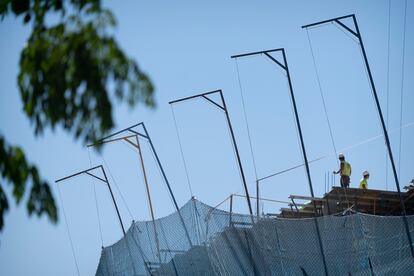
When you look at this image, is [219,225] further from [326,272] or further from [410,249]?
[410,249]

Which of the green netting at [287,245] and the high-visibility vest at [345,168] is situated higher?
the high-visibility vest at [345,168]

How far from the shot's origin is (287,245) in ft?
48.2

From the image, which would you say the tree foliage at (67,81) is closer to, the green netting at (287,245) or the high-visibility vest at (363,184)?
the green netting at (287,245)

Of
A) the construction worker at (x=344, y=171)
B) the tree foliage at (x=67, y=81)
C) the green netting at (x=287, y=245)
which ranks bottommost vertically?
the green netting at (x=287, y=245)

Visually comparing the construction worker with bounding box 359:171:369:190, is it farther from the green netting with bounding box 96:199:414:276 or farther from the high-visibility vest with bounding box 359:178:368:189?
the green netting with bounding box 96:199:414:276

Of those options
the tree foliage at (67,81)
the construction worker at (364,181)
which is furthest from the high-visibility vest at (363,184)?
the tree foliage at (67,81)

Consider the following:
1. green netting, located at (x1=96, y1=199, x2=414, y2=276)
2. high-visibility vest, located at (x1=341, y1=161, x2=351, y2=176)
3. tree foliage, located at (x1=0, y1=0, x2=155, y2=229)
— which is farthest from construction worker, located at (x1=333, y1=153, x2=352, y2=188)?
tree foliage, located at (x1=0, y1=0, x2=155, y2=229)

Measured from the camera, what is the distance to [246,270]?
14984 millimetres

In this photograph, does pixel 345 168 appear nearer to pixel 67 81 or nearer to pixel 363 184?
pixel 363 184

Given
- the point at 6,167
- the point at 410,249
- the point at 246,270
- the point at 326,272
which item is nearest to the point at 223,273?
the point at 246,270

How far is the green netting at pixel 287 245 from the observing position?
1423 cm

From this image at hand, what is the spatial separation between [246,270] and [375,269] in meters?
2.59

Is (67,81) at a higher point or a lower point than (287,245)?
higher

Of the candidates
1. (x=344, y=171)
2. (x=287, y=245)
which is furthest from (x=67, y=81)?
(x=344, y=171)
